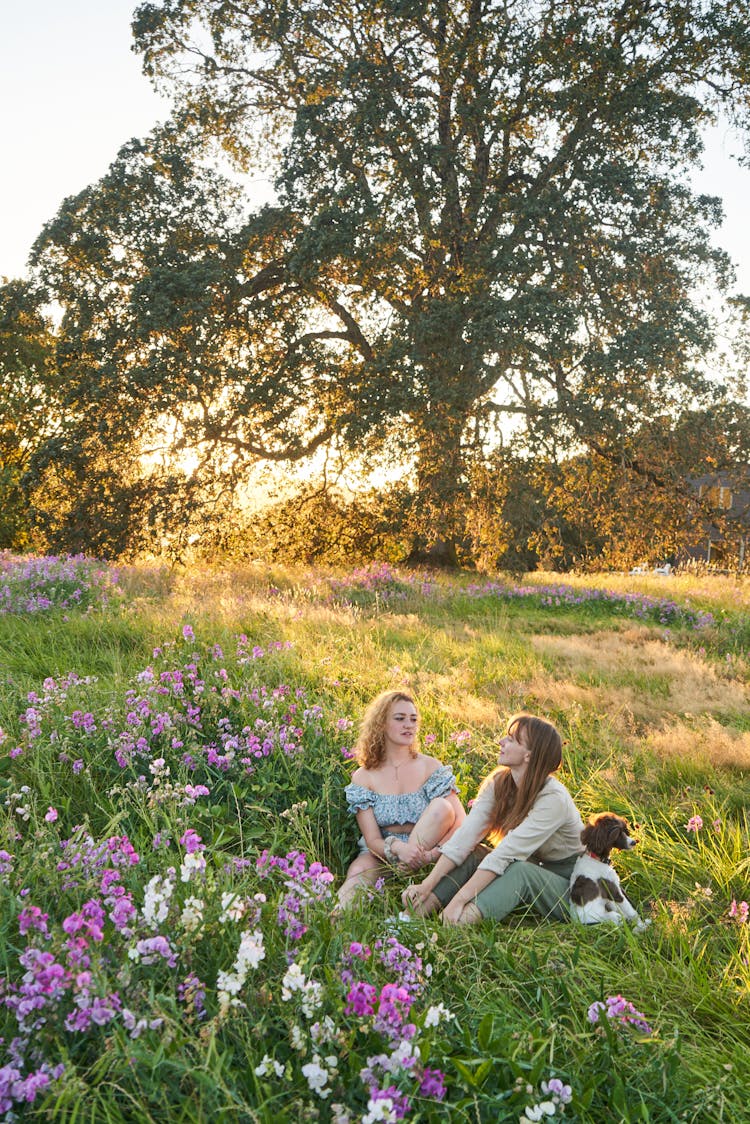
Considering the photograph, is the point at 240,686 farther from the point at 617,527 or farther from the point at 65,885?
the point at 617,527

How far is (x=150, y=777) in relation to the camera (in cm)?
517

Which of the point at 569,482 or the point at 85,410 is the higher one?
the point at 85,410

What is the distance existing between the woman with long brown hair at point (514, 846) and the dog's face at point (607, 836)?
20 centimetres

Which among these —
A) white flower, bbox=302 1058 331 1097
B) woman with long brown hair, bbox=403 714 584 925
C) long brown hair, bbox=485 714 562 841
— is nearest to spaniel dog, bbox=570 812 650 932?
woman with long brown hair, bbox=403 714 584 925

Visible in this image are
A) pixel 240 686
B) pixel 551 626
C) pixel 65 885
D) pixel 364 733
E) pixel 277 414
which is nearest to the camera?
pixel 65 885

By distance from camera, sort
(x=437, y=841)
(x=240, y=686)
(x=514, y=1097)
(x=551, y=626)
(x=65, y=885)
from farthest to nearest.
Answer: (x=551, y=626) < (x=240, y=686) < (x=437, y=841) < (x=65, y=885) < (x=514, y=1097)

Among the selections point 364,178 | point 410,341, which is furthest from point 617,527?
point 364,178

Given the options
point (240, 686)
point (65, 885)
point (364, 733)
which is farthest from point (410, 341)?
point (65, 885)

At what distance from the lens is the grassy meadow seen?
2.28 meters

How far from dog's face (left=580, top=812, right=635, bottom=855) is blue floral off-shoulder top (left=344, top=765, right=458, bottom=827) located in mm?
1010

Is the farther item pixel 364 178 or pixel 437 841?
pixel 364 178

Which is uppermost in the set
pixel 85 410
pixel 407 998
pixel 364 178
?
pixel 364 178

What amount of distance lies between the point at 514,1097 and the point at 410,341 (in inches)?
493

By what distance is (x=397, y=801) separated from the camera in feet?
16.7
